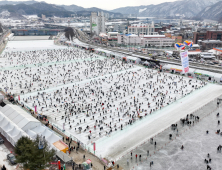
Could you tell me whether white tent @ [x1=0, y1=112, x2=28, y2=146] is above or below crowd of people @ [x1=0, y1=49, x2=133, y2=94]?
below

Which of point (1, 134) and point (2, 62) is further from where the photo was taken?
point (2, 62)

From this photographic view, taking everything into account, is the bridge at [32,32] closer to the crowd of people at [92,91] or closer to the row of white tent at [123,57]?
the row of white tent at [123,57]

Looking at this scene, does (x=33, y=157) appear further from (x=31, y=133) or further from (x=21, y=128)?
(x=21, y=128)

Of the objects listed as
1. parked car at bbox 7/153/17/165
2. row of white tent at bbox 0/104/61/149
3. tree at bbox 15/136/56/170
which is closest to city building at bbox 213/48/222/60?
row of white tent at bbox 0/104/61/149

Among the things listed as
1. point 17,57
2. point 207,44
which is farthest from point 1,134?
point 207,44

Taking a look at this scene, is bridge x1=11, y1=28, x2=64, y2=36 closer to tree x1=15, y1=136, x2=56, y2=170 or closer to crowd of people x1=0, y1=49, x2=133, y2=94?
crowd of people x1=0, y1=49, x2=133, y2=94

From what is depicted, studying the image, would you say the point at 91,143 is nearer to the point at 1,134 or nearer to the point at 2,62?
the point at 1,134

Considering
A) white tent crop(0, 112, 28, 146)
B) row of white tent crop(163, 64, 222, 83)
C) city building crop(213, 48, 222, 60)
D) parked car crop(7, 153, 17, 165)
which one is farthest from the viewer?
city building crop(213, 48, 222, 60)
